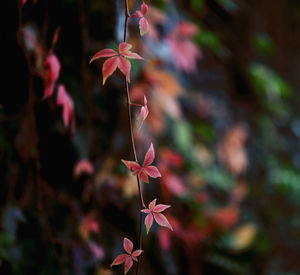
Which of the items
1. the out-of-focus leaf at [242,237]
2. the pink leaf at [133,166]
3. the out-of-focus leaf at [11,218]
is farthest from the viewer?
the out-of-focus leaf at [242,237]

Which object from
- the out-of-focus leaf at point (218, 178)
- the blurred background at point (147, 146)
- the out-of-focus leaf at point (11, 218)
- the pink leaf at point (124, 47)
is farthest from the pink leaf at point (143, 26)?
the out-of-focus leaf at point (218, 178)

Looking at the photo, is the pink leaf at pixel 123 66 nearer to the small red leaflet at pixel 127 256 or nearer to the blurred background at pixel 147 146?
the blurred background at pixel 147 146

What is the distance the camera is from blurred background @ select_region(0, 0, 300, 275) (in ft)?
3.03

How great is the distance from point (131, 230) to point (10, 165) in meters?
0.45

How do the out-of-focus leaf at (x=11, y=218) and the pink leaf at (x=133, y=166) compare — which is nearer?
the pink leaf at (x=133, y=166)

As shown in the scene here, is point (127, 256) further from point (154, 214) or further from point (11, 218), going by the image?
point (11, 218)

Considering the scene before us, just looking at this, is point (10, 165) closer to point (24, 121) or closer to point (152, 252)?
point (24, 121)

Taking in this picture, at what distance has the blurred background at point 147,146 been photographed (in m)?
0.92

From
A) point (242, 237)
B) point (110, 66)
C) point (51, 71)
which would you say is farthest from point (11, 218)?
point (242, 237)

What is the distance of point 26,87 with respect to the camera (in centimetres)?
96

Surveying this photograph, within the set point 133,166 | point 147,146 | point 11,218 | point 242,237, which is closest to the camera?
point 133,166

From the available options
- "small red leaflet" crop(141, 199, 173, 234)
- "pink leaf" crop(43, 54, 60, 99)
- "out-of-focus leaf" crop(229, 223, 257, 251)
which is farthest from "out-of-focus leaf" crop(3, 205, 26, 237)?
"out-of-focus leaf" crop(229, 223, 257, 251)

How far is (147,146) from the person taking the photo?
1.25m

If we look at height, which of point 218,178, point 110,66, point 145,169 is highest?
point 110,66
